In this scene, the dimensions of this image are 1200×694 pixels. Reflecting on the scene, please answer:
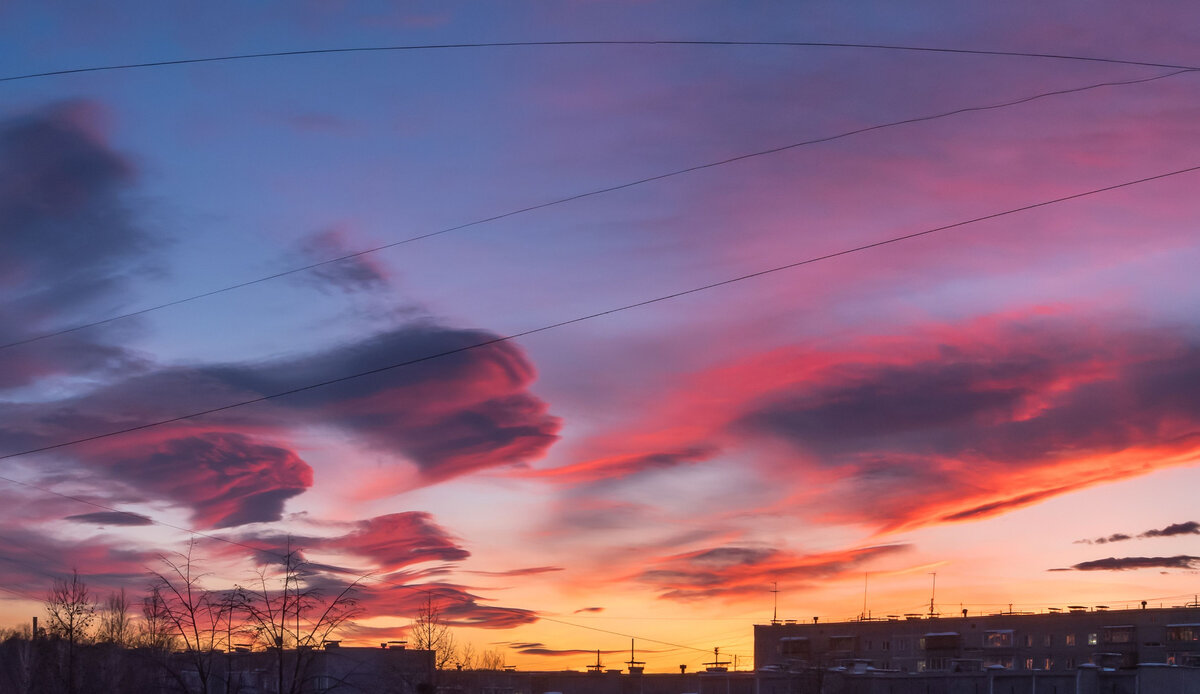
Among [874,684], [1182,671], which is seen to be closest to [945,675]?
[874,684]

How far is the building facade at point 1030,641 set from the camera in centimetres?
17062

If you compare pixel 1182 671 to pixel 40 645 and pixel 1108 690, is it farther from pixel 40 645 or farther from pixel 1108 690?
pixel 40 645

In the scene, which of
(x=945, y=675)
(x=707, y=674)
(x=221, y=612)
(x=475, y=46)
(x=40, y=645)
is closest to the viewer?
(x=475, y=46)

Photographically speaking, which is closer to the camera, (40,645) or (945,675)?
(40,645)

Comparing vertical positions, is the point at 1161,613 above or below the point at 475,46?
below

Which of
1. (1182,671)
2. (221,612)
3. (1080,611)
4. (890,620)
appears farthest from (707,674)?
(221,612)

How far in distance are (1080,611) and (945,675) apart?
5556cm

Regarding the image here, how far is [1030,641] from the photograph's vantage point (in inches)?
7160

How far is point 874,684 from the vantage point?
13912cm

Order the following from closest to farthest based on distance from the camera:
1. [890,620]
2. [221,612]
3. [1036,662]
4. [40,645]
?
A: 1. [221,612]
2. [40,645]
3. [1036,662]
4. [890,620]

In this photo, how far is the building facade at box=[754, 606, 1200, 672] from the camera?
17062 centimetres

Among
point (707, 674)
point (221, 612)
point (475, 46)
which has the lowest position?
point (707, 674)

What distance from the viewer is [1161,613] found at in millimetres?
175750

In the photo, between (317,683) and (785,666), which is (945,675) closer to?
(785,666)
